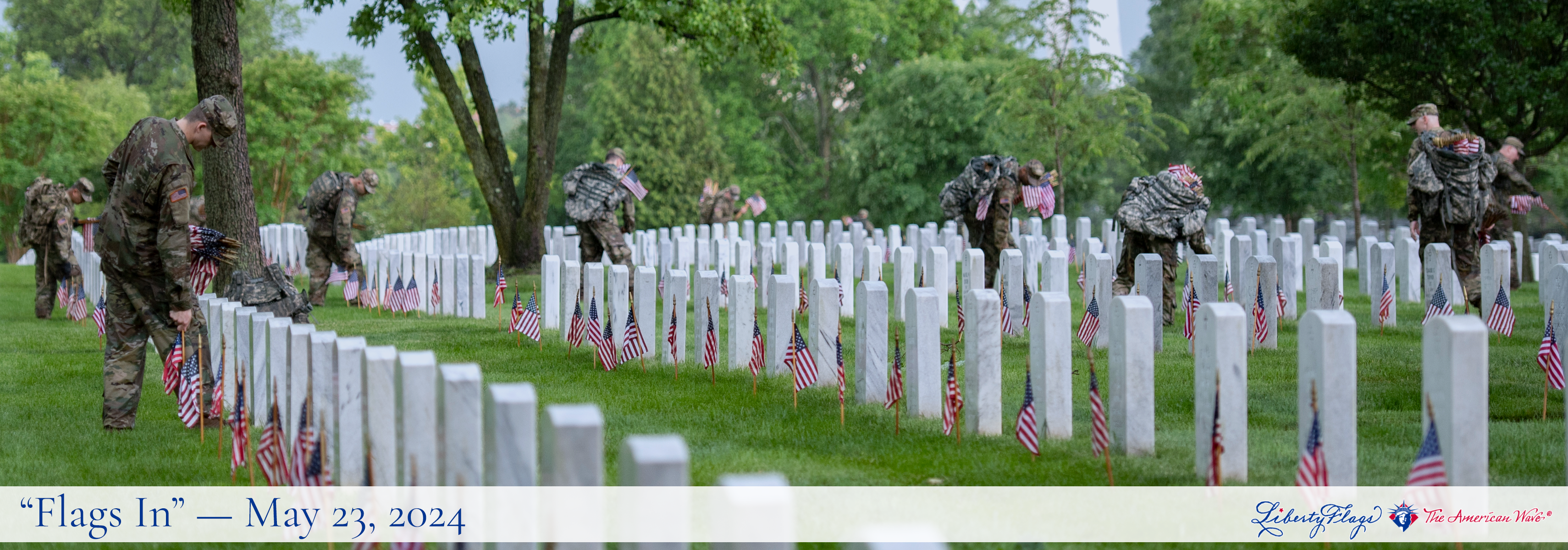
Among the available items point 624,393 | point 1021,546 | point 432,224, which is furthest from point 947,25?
point 1021,546

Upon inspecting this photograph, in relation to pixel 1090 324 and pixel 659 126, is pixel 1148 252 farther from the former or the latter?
pixel 659 126

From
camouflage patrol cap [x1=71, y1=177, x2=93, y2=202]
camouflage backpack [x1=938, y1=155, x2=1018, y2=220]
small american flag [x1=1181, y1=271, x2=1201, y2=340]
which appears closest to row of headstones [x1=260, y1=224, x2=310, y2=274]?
camouflage patrol cap [x1=71, y1=177, x2=93, y2=202]

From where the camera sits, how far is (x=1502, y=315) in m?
9.31

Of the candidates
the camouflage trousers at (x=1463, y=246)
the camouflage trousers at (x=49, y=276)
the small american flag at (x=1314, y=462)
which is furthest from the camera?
the camouflage trousers at (x=49, y=276)

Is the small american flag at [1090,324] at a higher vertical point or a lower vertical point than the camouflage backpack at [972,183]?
lower

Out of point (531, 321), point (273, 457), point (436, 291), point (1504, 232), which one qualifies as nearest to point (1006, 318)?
point (531, 321)

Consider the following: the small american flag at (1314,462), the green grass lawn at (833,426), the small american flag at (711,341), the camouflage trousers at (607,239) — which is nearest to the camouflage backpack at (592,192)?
the camouflage trousers at (607,239)

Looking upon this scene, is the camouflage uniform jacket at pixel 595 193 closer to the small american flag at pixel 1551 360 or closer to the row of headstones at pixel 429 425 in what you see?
the row of headstones at pixel 429 425

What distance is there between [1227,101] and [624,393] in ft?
77.7

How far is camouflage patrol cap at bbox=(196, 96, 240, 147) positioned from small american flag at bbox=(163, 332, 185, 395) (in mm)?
1068

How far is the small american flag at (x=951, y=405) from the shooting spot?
5.75 metres

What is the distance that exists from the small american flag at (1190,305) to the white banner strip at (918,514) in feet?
15.4

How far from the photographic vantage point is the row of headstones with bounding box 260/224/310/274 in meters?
21.2

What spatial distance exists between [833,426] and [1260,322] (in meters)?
4.37
